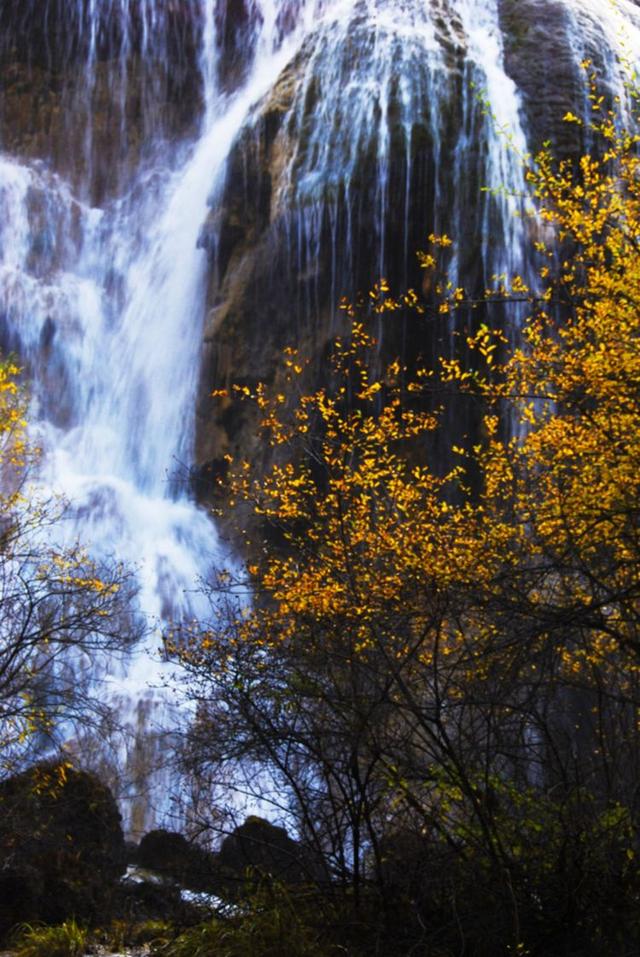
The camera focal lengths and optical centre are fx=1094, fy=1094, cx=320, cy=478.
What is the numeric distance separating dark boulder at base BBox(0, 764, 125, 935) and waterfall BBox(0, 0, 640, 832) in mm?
7072

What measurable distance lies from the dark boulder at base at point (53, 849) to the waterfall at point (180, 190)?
707 centimetres

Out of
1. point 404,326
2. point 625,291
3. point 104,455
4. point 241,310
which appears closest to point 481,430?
point 404,326

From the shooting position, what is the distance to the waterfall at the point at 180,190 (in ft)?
87.1

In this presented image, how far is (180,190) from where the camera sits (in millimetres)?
33344

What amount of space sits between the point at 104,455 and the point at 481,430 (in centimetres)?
1019

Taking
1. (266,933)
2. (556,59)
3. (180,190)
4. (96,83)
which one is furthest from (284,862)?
(96,83)

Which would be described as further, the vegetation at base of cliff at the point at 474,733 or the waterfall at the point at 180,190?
the waterfall at the point at 180,190

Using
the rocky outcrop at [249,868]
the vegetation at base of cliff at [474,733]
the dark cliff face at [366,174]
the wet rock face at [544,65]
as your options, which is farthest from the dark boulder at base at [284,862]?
the wet rock face at [544,65]

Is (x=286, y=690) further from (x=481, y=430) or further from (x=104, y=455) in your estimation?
(x=104, y=455)

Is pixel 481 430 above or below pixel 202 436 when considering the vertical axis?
below

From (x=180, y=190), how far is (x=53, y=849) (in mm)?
25356

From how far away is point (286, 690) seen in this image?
22.8ft

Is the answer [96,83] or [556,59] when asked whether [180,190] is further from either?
[556,59]

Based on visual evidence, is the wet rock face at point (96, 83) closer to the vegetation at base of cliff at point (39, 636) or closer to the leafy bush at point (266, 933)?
the vegetation at base of cliff at point (39, 636)
